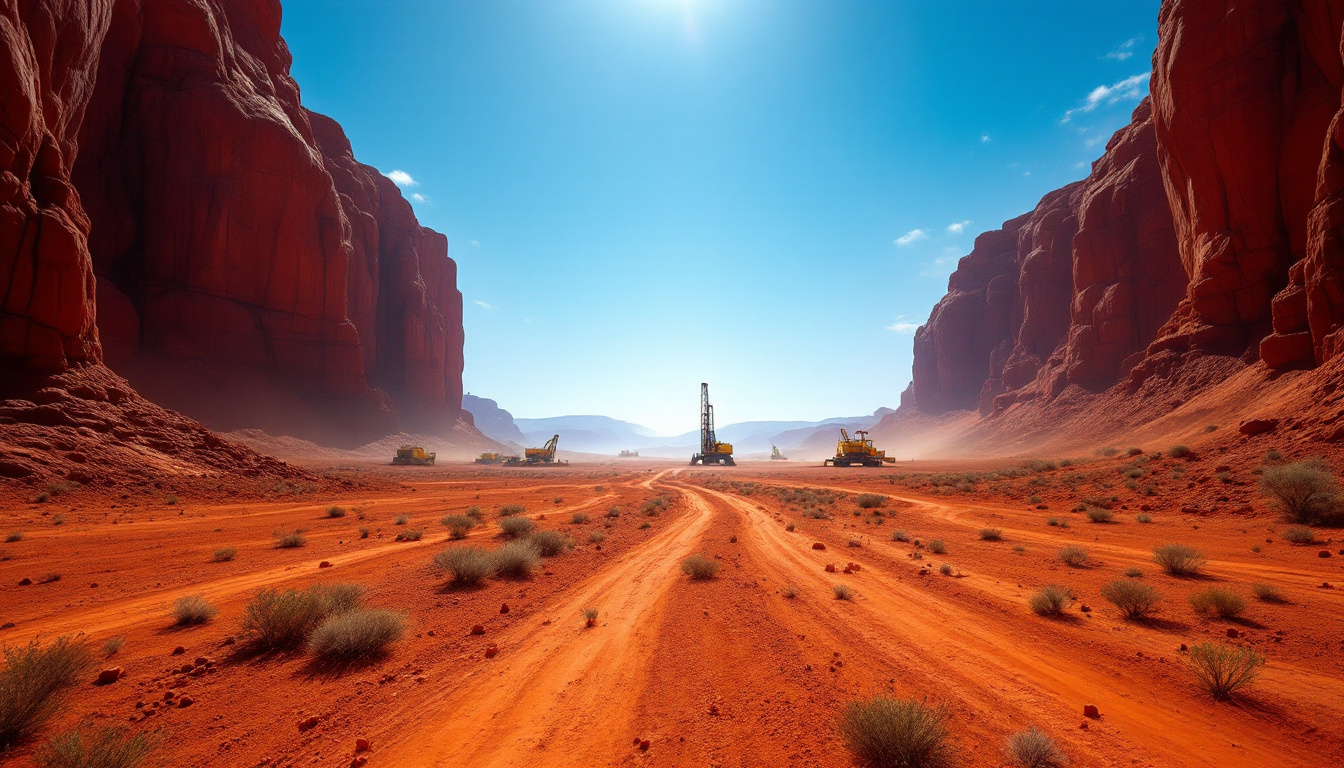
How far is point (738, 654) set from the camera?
205 inches

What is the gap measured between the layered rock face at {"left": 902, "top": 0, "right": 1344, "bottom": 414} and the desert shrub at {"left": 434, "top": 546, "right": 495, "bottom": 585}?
3280cm

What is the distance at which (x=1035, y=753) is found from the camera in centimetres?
312

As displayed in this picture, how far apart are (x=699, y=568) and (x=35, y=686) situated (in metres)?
7.31

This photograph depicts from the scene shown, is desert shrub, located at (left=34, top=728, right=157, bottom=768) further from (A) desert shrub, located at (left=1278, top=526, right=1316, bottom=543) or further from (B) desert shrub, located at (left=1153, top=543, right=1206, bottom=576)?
(A) desert shrub, located at (left=1278, top=526, right=1316, bottom=543)

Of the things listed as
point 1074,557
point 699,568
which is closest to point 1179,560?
point 1074,557

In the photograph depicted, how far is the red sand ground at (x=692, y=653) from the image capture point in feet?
11.6

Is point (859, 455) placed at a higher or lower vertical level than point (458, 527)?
higher

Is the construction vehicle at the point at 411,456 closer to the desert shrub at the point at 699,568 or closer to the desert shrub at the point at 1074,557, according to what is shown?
the desert shrub at the point at 699,568

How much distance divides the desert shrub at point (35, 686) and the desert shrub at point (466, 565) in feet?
13.0

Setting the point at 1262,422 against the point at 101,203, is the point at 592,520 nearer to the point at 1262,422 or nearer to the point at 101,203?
the point at 1262,422

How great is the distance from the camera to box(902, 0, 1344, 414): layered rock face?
25062 mm

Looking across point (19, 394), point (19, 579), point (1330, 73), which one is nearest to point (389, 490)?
point (19, 394)

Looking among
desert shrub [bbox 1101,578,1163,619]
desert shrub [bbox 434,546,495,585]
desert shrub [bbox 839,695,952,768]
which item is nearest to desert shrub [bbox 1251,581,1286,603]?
desert shrub [bbox 1101,578,1163,619]

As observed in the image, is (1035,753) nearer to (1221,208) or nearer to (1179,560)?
(1179,560)
